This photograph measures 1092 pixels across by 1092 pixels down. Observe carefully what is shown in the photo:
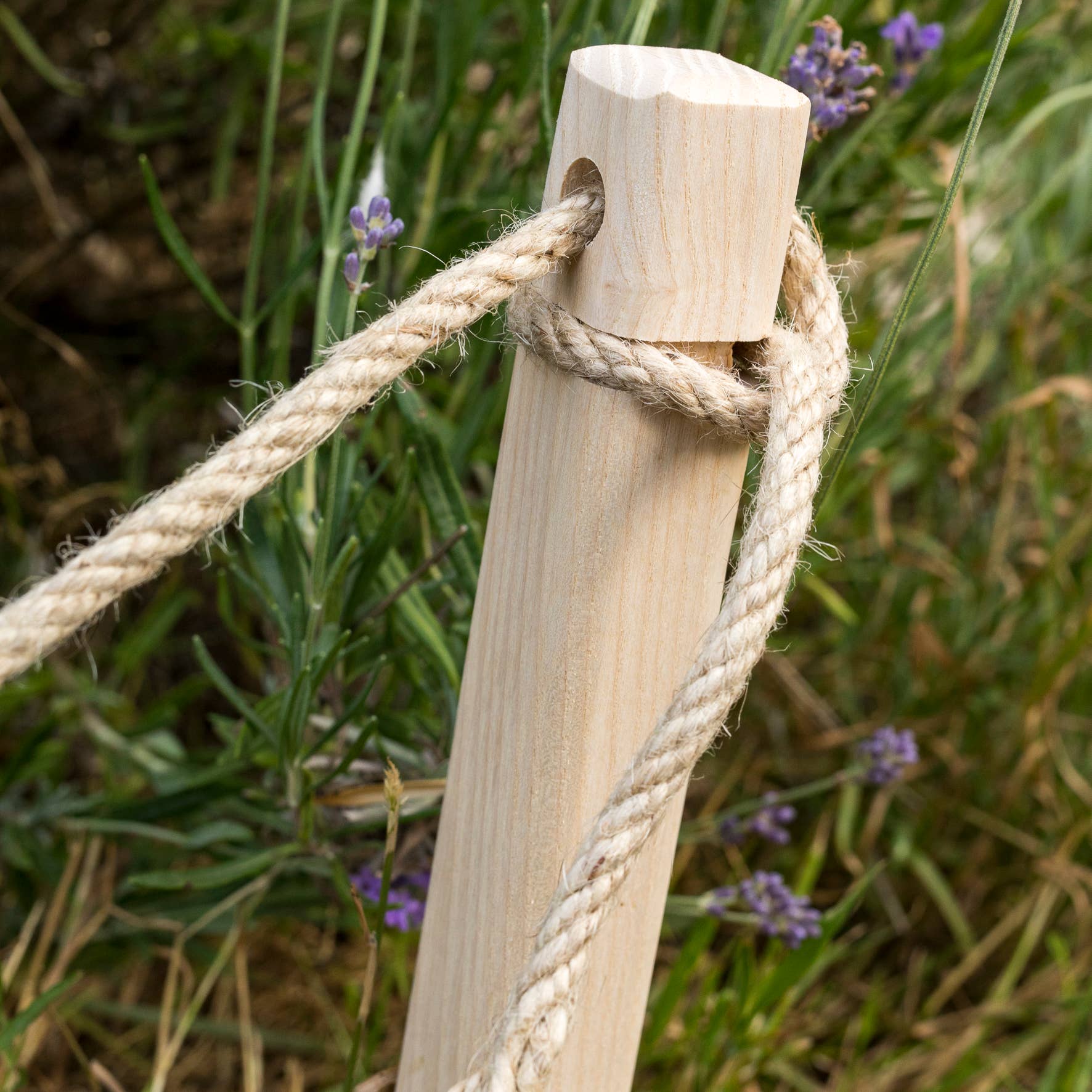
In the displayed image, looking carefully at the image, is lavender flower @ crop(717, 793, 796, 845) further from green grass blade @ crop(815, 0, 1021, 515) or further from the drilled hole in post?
the drilled hole in post

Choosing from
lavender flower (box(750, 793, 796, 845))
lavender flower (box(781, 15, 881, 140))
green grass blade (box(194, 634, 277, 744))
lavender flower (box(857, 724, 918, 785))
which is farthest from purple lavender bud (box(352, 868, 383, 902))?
lavender flower (box(781, 15, 881, 140))

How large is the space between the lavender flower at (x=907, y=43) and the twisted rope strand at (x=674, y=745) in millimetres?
589

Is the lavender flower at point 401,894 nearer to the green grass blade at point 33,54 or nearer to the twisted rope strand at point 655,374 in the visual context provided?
the twisted rope strand at point 655,374

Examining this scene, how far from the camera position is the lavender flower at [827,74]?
78 centimetres

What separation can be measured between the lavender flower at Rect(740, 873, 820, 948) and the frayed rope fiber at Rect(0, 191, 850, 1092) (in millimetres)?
510

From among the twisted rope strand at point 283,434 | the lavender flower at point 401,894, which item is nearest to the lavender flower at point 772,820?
the lavender flower at point 401,894

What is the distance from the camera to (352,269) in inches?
25.1

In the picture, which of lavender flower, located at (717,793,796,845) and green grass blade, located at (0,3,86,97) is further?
green grass blade, located at (0,3,86,97)

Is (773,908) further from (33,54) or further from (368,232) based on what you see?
(33,54)

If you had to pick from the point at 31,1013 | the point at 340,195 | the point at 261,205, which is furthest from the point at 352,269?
the point at 31,1013

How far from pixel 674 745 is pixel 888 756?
70cm

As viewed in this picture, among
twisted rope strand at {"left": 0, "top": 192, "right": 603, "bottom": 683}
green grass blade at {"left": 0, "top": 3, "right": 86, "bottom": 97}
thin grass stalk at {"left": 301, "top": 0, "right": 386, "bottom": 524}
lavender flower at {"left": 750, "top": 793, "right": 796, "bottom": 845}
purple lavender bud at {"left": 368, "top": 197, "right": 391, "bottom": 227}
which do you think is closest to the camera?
twisted rope strand at {"left": 0, "top": 192, "right": 603, "bottom": 683}

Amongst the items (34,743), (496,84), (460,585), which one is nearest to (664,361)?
(460,585)

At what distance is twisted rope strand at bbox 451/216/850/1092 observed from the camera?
460 mm
